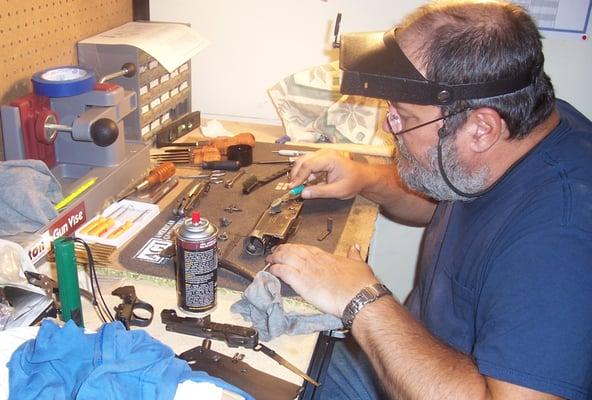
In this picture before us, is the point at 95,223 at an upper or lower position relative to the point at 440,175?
lower

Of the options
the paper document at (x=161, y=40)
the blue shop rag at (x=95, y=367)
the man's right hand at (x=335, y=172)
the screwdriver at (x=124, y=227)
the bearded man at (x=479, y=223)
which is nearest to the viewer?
the blue shop rag at (x=95, y=367)

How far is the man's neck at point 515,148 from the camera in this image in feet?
3.54

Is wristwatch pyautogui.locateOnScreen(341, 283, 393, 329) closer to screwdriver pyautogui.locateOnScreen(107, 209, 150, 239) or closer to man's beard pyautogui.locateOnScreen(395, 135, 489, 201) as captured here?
man's beard pyautogui.locateOnScreen(395, 135, 489, 201)

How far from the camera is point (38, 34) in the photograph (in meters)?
1.53

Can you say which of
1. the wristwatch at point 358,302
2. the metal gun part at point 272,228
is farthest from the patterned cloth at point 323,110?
the wristwatch at point 358,302

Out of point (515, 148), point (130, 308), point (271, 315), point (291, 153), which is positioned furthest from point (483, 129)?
point (291, 153)

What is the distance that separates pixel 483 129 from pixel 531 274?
0.90 feet

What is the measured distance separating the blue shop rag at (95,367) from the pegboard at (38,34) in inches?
30.4

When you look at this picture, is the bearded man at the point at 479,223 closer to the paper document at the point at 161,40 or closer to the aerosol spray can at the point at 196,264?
the aerosol spray can at the point at 196,264

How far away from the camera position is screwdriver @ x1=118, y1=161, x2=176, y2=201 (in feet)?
4.95

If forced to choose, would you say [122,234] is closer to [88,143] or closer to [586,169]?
[88,143]

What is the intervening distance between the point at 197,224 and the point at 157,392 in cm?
33

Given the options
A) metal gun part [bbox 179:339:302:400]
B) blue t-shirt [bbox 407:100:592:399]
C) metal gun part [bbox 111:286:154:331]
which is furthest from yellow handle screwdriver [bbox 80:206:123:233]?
blue t-shirt [bbox 407:100:592:399]

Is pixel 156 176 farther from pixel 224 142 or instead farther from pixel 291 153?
pixel 291 153
